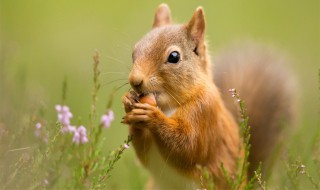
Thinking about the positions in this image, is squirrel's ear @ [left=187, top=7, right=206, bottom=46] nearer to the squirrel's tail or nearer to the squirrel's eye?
the squirrel's eye

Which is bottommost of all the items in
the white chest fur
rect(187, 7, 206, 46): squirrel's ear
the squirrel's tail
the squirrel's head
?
the white chest fur

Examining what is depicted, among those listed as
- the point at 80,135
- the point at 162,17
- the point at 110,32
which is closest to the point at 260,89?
the point at 162,17

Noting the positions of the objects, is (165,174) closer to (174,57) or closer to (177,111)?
(177,111)

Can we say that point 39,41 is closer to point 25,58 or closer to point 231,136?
point 25,58

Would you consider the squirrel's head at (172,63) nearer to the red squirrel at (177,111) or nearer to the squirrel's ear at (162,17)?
the red squirrel at (177,111)

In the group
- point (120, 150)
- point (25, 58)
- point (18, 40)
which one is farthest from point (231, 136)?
point (18, 40)

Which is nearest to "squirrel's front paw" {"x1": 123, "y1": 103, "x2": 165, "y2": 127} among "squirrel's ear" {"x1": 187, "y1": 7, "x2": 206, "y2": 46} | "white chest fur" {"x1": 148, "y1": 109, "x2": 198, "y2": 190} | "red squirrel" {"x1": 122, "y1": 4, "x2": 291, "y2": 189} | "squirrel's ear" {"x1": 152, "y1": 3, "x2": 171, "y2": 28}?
"red squirrel" {"x1": 122, "y1": 4, "x2": 291, "y2": 189}

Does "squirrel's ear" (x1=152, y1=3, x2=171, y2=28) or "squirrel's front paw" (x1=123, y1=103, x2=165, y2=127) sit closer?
"squirrel's front paw" (x1=123, y1=103, x2=165, y2=127)

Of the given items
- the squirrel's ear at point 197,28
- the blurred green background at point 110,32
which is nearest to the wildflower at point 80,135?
the squirrel's ear at point 197,28
